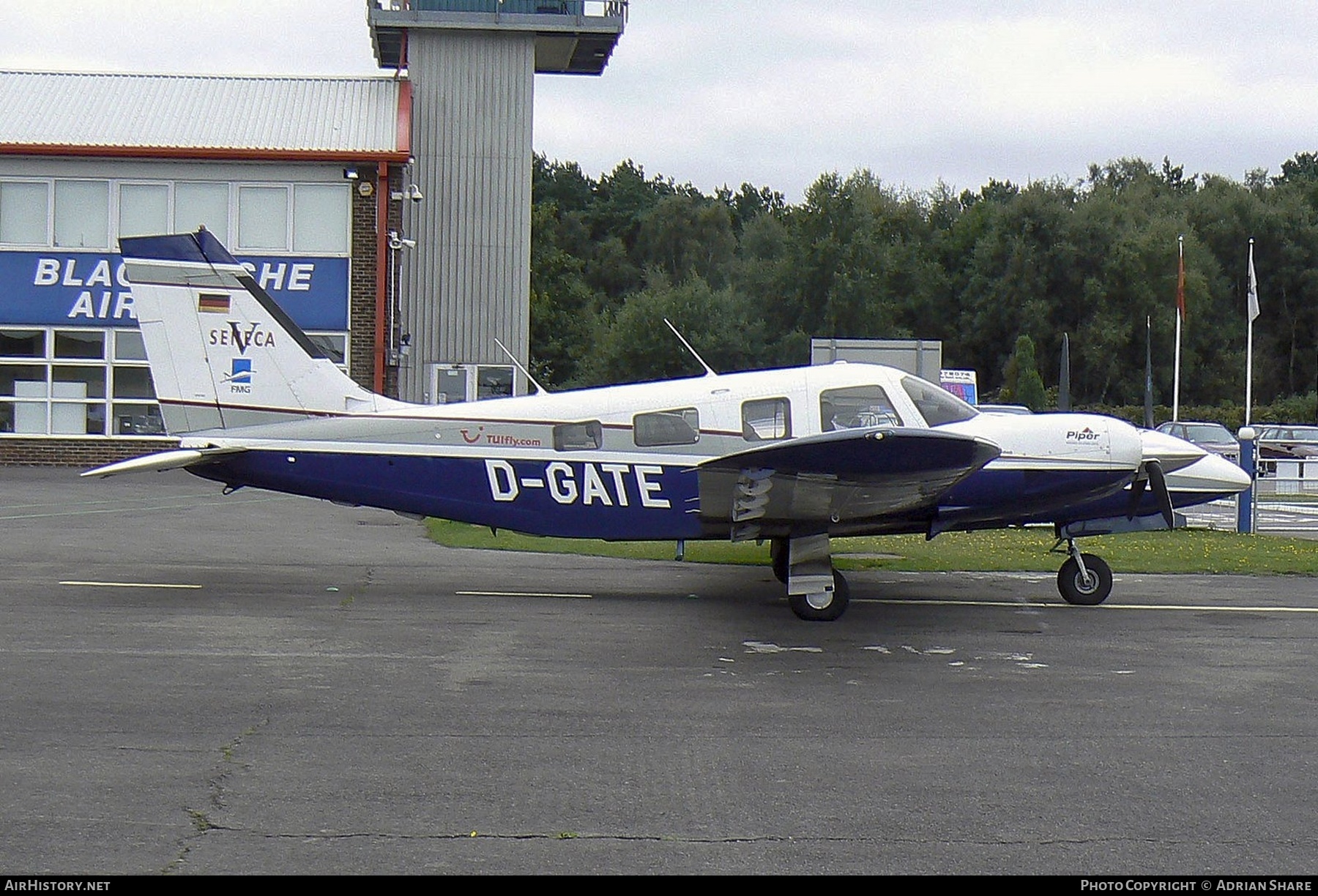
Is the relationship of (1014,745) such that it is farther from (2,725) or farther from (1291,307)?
(1291,307)

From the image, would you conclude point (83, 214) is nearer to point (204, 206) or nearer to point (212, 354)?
point (204, 206)

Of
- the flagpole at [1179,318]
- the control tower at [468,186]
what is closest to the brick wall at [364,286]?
the control tower at [468,186]

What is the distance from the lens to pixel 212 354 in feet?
39.7

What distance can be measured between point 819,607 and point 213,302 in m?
6.02

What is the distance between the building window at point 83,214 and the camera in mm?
28922

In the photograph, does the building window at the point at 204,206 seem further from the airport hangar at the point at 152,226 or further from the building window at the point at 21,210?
the building window at the point at 21,210

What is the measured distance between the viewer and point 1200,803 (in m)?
5.84

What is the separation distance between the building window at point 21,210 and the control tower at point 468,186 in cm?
772

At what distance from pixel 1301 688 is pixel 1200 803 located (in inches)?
125

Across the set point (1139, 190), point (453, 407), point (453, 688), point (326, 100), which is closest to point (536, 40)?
point (326, 100)

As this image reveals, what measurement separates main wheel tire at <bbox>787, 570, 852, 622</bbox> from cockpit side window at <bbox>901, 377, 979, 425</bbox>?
170 cm

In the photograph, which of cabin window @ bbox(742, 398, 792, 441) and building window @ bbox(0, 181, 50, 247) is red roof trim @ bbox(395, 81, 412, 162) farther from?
cabin window @ bbox(742, 398, 792, 441)

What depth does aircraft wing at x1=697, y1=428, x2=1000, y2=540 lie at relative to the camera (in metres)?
9.83

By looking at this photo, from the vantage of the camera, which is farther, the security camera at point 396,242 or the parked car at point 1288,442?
the parked car at point 1288,442
